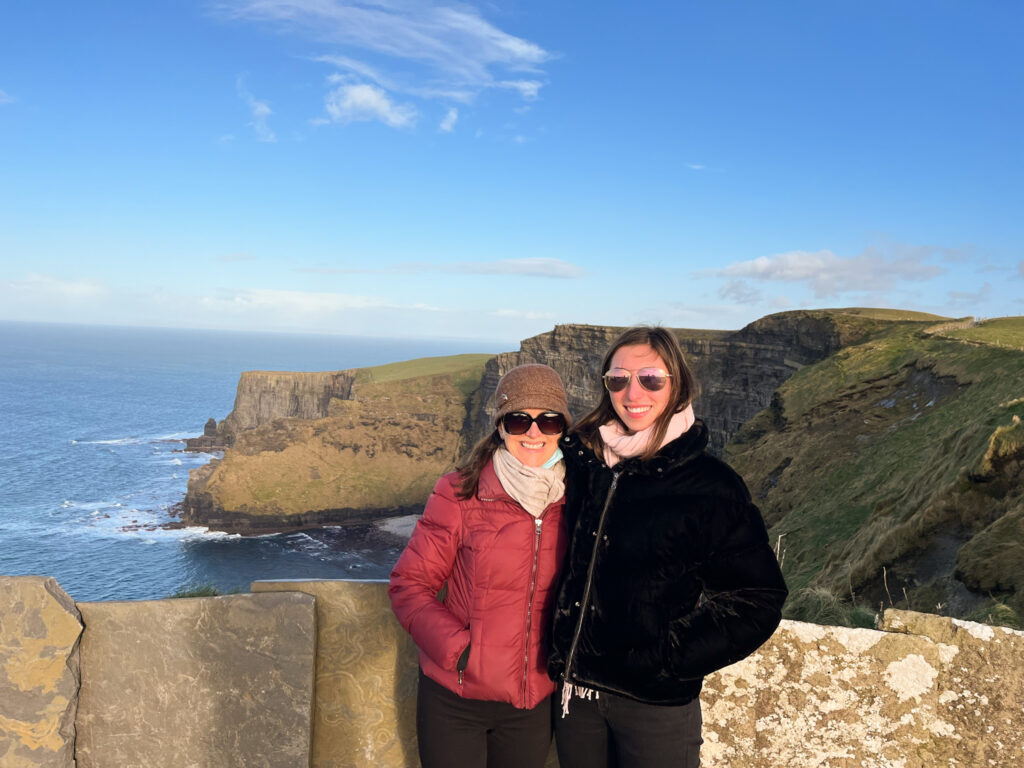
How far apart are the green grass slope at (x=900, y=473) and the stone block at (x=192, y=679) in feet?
10.1

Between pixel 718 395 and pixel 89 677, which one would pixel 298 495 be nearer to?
pixel 718 395

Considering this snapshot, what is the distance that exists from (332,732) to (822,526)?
1538 cm

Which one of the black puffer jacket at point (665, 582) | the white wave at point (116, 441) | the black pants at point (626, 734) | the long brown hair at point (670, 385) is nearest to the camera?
the black puffer jacket at point (665, 582)

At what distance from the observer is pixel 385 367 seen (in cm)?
11488

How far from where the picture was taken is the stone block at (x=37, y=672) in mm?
3104

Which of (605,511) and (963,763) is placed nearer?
(605,511)

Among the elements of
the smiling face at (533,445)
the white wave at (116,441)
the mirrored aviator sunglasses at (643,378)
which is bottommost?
the white wave at (116,441)

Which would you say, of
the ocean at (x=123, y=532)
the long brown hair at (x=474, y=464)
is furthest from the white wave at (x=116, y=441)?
the long brown hair at (x=474, y=464)

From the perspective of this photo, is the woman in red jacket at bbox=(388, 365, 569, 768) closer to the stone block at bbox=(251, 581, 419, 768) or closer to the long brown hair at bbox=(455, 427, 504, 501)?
the long brown hair at bbox=(455, 427, 504, 501)

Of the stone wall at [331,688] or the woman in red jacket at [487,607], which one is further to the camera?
the stone wall at [331,688]

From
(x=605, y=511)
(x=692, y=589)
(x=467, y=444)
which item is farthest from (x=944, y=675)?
(x=467, y=444)

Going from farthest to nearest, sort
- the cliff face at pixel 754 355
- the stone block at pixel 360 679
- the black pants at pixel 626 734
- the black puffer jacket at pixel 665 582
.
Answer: the cliff face at pixel 754 355
the stone block at pixel 360 679
the black pants at pixel 626 734
the black puffer jacket at pixel 665 582

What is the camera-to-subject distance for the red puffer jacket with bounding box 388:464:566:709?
277cm

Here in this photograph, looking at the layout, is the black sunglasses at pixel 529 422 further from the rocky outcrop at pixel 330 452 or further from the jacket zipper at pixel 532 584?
the rocky outcrop at pixel 330 452
